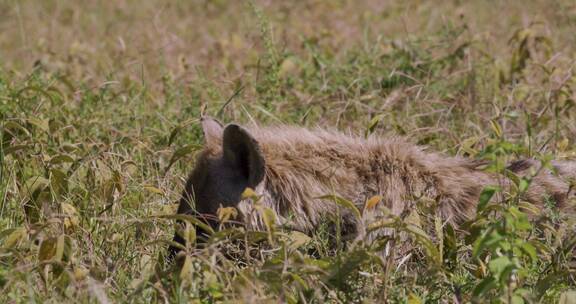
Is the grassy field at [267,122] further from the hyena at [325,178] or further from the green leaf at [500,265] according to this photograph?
the hyena at [325,178]

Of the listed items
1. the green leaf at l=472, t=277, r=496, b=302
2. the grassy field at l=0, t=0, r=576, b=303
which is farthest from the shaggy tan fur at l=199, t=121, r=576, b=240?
the green leaf at l=472, t=277, r=496, b=302

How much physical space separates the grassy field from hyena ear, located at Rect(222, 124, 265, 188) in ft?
0.67

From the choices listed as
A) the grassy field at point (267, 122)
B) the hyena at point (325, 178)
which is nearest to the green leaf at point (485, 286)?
the grassy field at point (267, 122)

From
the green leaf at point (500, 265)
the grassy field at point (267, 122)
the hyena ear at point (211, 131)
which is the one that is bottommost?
the grassy field at point (267, 122)

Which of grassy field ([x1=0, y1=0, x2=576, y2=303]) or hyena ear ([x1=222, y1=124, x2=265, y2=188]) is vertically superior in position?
hyena ear ([x1=222, y1=124, x2=265, y2=188])

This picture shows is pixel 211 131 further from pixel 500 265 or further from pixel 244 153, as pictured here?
pixel 500 265

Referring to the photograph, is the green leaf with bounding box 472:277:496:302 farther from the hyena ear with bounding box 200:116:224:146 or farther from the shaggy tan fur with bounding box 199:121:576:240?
the hyena ear with bounding box 200:116:224:146

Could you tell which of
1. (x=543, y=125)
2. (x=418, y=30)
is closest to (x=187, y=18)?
(x=418, y=30)

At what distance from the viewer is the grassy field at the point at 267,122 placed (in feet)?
10.4

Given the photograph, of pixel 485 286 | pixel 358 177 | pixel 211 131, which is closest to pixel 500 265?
pixel 485 286

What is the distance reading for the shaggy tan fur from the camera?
12.2ft

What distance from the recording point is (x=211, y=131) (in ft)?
13.4

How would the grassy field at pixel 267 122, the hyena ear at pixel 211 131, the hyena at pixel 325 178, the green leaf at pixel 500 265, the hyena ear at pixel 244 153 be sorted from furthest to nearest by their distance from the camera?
the hyena ear at pixel 211 131
the hyena at pixel 325 178
the hyena ear at pixel 244 153
the grassy field at pixel 267 122
the green leaf at pixel 500 265

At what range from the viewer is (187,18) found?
9070mm
